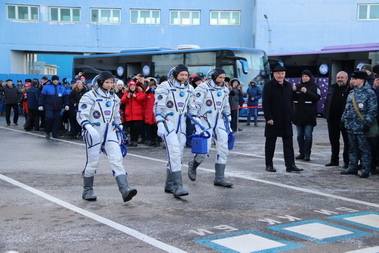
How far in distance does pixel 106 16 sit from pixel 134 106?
89.2 feet

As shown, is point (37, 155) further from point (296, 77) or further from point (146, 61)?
point (296, 77)

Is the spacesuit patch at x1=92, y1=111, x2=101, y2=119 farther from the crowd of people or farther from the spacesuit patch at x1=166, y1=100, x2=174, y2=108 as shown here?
the spacesuit patch at x1=166, y1=100, x2=174, y2=108

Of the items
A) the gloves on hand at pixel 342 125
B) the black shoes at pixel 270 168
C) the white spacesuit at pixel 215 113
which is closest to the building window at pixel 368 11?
the gloves on hand at pixel 342 125

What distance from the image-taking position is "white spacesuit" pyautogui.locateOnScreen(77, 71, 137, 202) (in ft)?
24.0

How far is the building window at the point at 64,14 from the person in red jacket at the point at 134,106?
27008 mm

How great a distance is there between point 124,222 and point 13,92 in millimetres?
17875

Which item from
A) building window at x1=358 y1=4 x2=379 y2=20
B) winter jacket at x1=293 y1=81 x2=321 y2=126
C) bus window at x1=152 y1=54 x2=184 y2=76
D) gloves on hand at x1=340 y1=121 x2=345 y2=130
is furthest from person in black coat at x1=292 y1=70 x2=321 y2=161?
building window at x1=358 y1=4 x2=379 y2=20

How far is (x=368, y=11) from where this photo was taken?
38.5 meters

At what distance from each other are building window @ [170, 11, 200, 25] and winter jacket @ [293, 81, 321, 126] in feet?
98.5

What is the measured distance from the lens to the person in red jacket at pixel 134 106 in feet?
48.9

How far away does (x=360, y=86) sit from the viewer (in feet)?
31.9

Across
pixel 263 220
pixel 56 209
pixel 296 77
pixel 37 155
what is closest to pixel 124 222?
pixel 56 209

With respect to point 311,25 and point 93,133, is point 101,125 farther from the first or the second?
point 311,25

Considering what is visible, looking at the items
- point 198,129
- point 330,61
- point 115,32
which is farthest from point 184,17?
point 198,129
